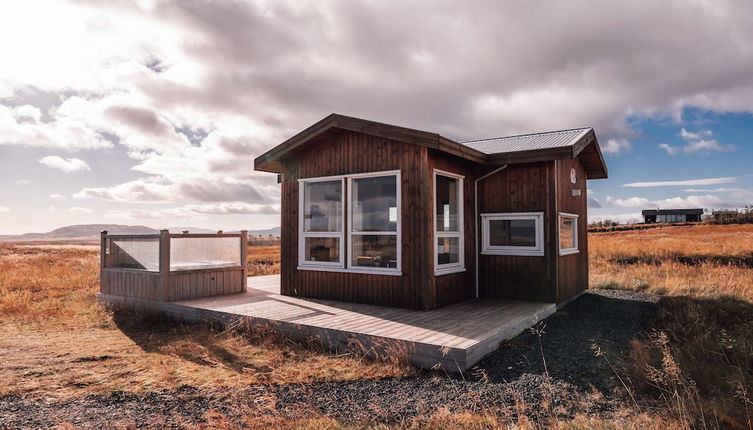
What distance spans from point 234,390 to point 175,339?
2.64 metres

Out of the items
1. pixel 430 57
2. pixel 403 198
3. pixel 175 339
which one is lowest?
pixel 175 339

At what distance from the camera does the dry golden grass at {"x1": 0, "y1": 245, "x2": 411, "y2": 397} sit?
4.63m

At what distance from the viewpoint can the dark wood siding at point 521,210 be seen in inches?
302

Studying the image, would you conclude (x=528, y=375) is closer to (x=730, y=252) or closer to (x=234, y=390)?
(x=234, y=390)

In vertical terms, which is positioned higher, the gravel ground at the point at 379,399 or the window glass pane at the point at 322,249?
the window glass pane at the point at 322,249

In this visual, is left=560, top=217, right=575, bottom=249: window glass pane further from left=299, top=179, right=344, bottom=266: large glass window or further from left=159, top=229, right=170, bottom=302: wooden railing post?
left=159, top=229, right=170, bottom=302: wooden railing post

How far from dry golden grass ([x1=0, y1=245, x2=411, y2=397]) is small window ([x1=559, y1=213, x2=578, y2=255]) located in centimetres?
482

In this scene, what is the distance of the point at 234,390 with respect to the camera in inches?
170

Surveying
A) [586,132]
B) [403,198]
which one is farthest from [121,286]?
[586,132]

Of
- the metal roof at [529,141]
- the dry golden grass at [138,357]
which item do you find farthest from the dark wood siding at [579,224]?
the dry golden grass at [138,357]

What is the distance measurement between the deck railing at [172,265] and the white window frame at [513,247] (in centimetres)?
492

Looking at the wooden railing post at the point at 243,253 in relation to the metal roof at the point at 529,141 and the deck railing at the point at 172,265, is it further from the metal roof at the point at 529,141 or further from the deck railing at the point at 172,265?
the metal roof at the point at 529,141

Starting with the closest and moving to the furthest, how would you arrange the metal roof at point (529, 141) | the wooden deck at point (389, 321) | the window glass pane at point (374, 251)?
the wooden deck at point (389, 321), the window glass pane at point (374, 251), the metal roof at point (529, 141)

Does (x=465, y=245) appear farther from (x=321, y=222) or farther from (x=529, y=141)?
(x=529, y=141)
